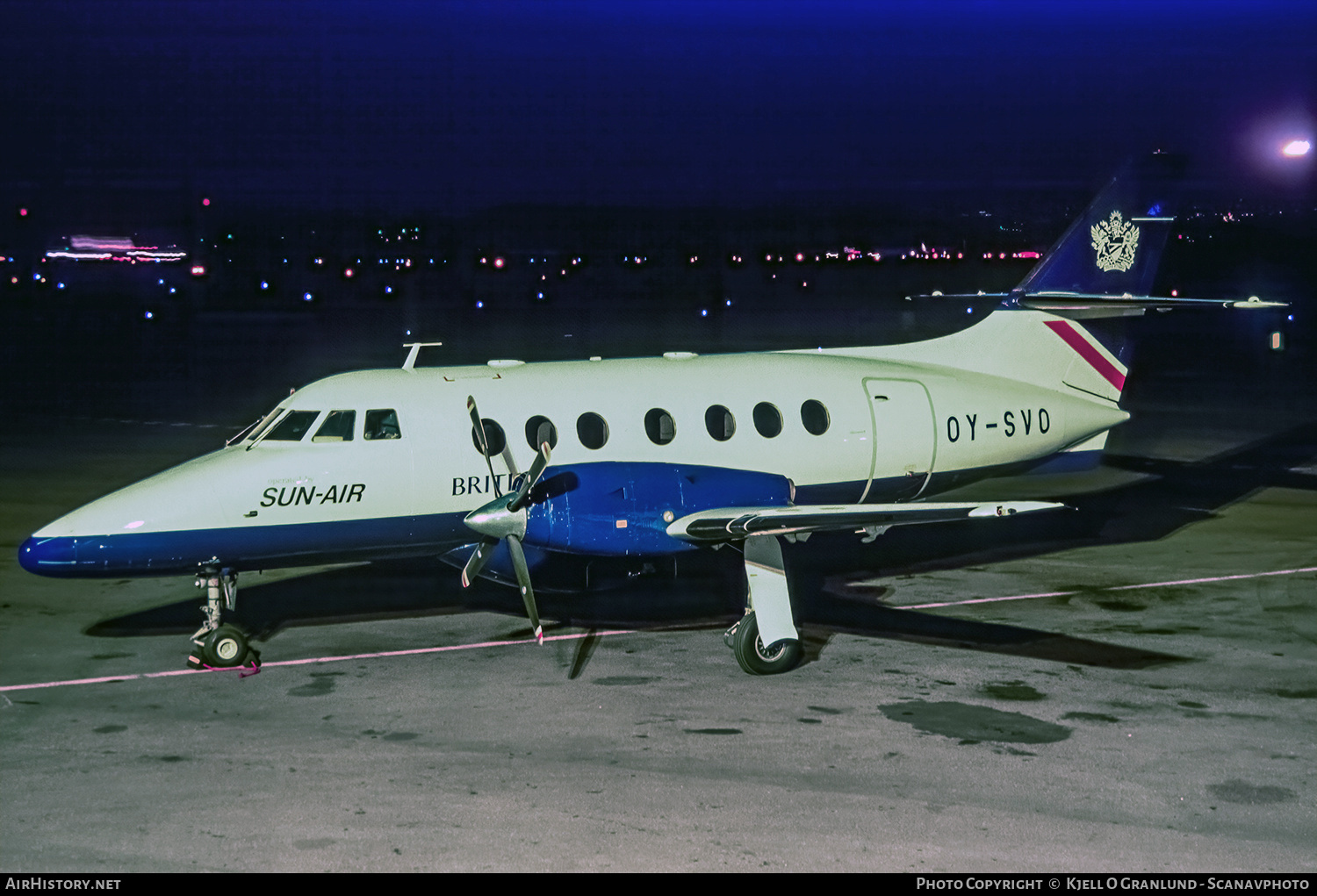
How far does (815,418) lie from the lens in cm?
1802

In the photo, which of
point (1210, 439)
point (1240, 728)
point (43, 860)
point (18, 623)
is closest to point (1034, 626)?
point (1240, 728)

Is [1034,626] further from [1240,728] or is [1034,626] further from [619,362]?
[619,362]

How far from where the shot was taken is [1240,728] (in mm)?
12867

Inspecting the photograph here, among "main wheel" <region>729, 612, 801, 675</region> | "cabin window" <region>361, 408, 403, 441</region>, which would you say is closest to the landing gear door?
"main wheel" <region>729, 612, 801, 675</region>

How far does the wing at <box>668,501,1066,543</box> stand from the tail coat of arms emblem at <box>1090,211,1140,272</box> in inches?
336

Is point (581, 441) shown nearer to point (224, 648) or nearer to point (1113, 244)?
point (224, 648)

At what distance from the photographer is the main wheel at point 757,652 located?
14.7m

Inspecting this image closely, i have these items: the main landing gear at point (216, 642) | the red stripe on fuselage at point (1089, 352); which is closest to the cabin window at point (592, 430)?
the main landing gear at point (216, 642)

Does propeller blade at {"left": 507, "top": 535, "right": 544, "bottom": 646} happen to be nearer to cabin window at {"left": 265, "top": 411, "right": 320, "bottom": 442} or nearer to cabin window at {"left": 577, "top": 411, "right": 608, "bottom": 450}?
cabin window at {"left": 577, "top": 411, "right": 608, "bottom": 450}

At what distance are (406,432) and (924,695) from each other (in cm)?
659

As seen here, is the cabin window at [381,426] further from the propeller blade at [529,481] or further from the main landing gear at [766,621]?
the main landing gear at [766,621]

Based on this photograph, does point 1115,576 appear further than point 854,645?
Yes

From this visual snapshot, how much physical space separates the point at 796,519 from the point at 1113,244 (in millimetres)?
9830

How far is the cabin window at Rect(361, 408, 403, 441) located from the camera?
15.9 m
